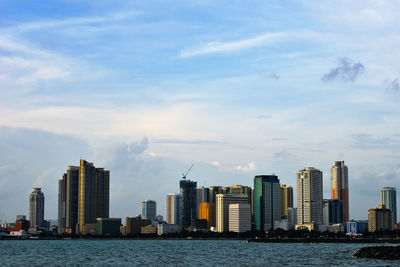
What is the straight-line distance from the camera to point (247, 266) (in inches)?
5044

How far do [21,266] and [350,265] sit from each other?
71740 mm

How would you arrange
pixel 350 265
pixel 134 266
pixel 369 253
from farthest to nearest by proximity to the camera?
pixel 369 253, pixel 134 266, pixel 350 265

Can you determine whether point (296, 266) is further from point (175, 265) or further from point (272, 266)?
point (175, 265)

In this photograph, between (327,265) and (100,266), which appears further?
(100,266)

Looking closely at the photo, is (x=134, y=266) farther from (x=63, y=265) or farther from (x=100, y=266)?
(x=63, y=265)

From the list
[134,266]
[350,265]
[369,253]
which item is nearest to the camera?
[350,265]

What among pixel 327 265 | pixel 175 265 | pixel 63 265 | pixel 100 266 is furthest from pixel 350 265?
pixel 63 265

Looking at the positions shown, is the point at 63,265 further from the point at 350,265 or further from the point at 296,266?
the point at 350,265

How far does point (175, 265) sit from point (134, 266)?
9168 mm

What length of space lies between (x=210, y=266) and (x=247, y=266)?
830cm

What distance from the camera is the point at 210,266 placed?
431 feet

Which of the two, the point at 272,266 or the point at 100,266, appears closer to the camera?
the point at 272,266

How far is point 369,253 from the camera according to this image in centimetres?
15438

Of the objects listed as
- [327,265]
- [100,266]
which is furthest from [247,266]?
[100,266]
